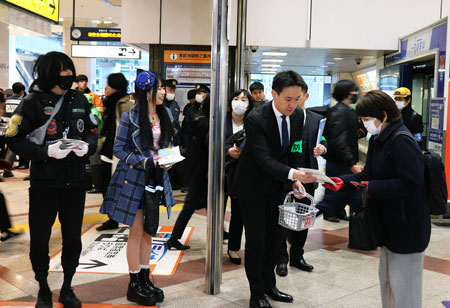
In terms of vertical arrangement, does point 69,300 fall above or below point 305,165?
below

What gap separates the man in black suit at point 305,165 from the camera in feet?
12.9

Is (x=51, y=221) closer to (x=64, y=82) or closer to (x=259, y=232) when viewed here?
(x=64, y=82)

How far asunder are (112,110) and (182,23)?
3.70m

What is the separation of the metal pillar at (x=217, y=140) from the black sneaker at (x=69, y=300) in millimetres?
931

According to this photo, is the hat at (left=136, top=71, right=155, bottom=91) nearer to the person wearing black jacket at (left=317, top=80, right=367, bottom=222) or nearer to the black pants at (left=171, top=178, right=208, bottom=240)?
the black pants at (left=171, top=178, right=208, bottom=240)

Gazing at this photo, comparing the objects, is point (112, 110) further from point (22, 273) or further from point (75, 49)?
point (75, 49)

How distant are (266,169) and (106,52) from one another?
1005cm

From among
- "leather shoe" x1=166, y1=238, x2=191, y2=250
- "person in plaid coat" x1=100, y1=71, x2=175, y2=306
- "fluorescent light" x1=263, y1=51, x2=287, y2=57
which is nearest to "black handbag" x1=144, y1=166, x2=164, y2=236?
"person in plaid coat" x1=100, y1=71, x2=175, y2=306

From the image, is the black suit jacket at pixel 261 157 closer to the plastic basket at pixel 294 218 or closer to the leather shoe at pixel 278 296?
the plastic basket at pixel 294 218

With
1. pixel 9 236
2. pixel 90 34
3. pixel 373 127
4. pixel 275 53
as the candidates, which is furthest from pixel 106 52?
pixel 373 127

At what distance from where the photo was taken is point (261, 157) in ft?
9.82

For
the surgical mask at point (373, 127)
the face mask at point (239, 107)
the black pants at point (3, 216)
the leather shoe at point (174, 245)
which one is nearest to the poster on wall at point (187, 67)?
the leather shoe at point (174, 245)

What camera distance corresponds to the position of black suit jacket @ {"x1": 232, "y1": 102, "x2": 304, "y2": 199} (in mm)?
3021

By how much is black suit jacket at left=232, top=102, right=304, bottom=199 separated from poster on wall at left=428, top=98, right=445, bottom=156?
3.61 metres
